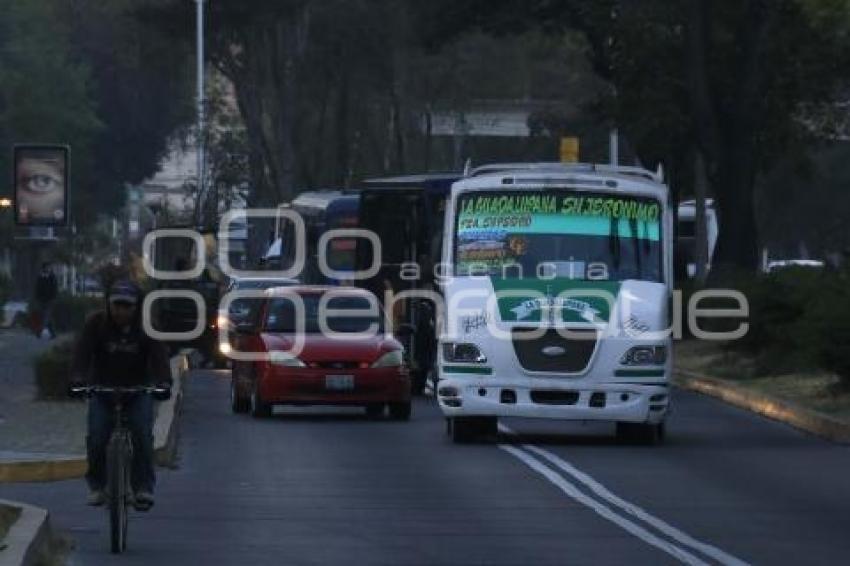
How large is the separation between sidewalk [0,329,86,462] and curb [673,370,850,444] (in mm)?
8207

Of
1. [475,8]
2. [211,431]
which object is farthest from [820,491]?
[475,8]

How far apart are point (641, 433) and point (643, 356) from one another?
128 cm

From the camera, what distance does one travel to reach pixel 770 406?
2983 centimetres

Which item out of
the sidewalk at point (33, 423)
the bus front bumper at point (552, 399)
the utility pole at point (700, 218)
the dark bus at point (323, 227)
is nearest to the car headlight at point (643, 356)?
the bus front bumper at point (552, 399)

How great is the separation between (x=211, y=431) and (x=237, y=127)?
43.3 meters

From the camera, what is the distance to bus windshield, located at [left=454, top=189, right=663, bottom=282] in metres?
25.0

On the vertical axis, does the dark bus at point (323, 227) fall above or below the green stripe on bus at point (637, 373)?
above

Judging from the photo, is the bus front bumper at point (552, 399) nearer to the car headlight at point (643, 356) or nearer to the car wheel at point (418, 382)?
the car headlight at point (643, 356)

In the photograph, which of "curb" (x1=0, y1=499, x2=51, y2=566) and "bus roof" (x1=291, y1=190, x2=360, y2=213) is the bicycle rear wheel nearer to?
"curb" (x1=0, y1=499, x2=51, y2=566)

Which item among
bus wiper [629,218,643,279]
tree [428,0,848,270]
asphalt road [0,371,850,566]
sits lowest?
asphalt road [0,371,850,566]

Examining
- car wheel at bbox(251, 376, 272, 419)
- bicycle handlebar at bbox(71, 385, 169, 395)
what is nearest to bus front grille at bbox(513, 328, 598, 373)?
car wheel at bbox(251, 376, 272, 419)

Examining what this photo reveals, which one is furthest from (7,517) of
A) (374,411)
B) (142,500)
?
(374,411)

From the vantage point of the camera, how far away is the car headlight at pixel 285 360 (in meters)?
27.8

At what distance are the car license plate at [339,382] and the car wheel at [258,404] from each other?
0.90 m
